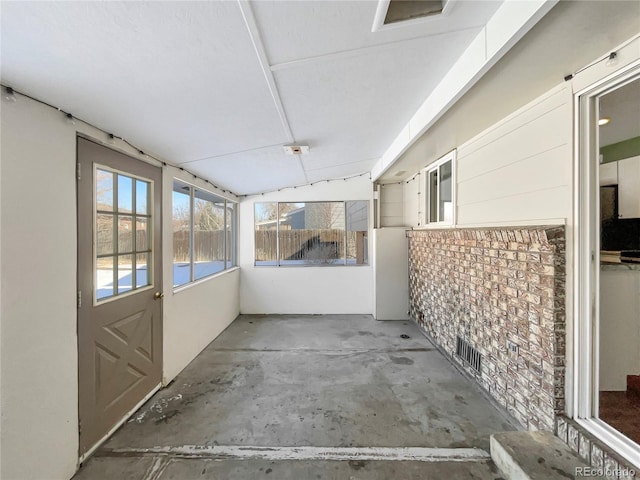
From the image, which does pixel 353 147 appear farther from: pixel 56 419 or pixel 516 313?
pixel 56 419

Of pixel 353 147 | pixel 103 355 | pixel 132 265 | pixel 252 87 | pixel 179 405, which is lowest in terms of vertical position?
pixel 179 405

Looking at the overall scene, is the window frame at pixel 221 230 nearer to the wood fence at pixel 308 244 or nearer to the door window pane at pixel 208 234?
the door window pane at pixel 208 234

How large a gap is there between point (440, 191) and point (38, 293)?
13.7ft

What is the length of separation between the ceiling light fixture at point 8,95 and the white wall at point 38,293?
0.04 metres

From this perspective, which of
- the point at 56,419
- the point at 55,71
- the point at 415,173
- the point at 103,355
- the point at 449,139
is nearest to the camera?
the point at 55,71

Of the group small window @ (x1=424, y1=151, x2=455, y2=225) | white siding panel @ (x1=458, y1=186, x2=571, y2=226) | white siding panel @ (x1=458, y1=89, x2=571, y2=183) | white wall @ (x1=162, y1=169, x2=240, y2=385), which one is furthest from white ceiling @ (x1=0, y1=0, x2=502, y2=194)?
small window @ (x1=424, y1=151, x2=455, y2=225)

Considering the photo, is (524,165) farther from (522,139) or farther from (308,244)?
(308,244)

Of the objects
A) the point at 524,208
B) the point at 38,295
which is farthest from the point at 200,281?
the point at 524,208

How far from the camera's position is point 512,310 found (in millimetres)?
2125

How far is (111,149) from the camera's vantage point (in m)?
2.04

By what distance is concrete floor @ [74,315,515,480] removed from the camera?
1.75m

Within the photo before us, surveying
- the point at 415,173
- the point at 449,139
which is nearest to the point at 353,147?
the point at 449,139

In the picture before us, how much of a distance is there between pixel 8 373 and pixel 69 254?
27.9 inches

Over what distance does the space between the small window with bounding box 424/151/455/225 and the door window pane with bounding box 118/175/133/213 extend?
3.50 meters
